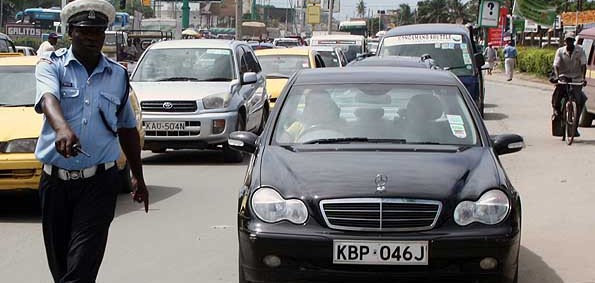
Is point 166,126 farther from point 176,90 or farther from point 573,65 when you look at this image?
point 573,65

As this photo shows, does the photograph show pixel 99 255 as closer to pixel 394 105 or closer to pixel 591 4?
pixel 394 105

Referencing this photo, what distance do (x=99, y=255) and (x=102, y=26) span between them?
109 centimetres

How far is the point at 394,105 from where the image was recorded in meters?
6.90

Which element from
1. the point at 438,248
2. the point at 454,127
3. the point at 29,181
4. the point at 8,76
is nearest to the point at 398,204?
the point at 438,248

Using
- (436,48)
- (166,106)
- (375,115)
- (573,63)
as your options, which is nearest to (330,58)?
(436,48)

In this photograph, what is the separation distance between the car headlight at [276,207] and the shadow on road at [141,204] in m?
Answer: 3.96

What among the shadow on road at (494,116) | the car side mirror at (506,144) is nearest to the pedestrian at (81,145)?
the car side mirror at (506,144)

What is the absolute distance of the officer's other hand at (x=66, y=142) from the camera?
4078 mm

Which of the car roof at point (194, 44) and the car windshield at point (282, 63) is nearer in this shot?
the car roof at point (194, 44)

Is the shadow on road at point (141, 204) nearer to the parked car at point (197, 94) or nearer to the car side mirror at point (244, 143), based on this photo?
the parked car at point (197, 94)

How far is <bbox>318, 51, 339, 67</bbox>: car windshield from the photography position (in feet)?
76.0

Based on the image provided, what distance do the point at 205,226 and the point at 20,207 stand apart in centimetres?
224

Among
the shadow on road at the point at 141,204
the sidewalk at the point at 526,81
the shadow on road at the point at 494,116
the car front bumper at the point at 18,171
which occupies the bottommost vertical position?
the sidewalk at the point at 526,81

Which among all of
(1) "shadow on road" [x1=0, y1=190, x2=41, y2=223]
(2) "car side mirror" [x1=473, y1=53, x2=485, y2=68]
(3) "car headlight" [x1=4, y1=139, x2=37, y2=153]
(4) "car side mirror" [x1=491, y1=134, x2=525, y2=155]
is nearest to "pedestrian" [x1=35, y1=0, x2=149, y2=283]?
(4) "car side mirror" [x1=491, y1=134, x2=525, y2=155]
